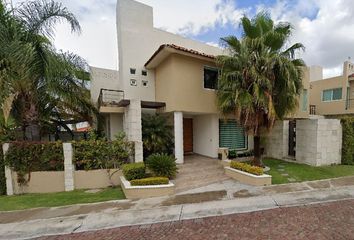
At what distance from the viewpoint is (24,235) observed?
5520mm

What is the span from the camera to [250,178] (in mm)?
8969

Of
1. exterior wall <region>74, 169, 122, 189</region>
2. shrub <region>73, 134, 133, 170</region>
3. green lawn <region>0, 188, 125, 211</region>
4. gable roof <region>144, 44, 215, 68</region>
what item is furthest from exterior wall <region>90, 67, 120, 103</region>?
green lawn <region>0, 188, 125, 211</region>

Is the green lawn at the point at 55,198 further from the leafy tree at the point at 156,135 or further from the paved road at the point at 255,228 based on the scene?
the leafy tree at the point at 156,135

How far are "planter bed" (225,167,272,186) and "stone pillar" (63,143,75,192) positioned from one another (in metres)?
7.19

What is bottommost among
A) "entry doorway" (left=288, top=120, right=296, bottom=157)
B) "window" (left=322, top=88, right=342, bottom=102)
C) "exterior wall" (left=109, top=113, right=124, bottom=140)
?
"entry doorway" (left=288, top=120, right=296, bottom=157)

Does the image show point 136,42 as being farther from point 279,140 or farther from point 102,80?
point 279,140

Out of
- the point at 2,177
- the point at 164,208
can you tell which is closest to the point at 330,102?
the point at 164,208

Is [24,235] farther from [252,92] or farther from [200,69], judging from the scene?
[200,69]

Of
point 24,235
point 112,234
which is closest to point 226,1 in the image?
point 112,234

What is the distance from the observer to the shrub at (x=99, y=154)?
9.52m

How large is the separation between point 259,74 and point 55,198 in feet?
33.0

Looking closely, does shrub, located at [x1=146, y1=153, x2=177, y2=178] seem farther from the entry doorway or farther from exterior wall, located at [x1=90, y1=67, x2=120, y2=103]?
the entry doorway

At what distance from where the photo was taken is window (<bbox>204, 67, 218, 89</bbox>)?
13211mm

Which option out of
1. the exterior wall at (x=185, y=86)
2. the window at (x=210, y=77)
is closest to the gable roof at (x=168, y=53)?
the exterior wall at (x=185, y=86)
